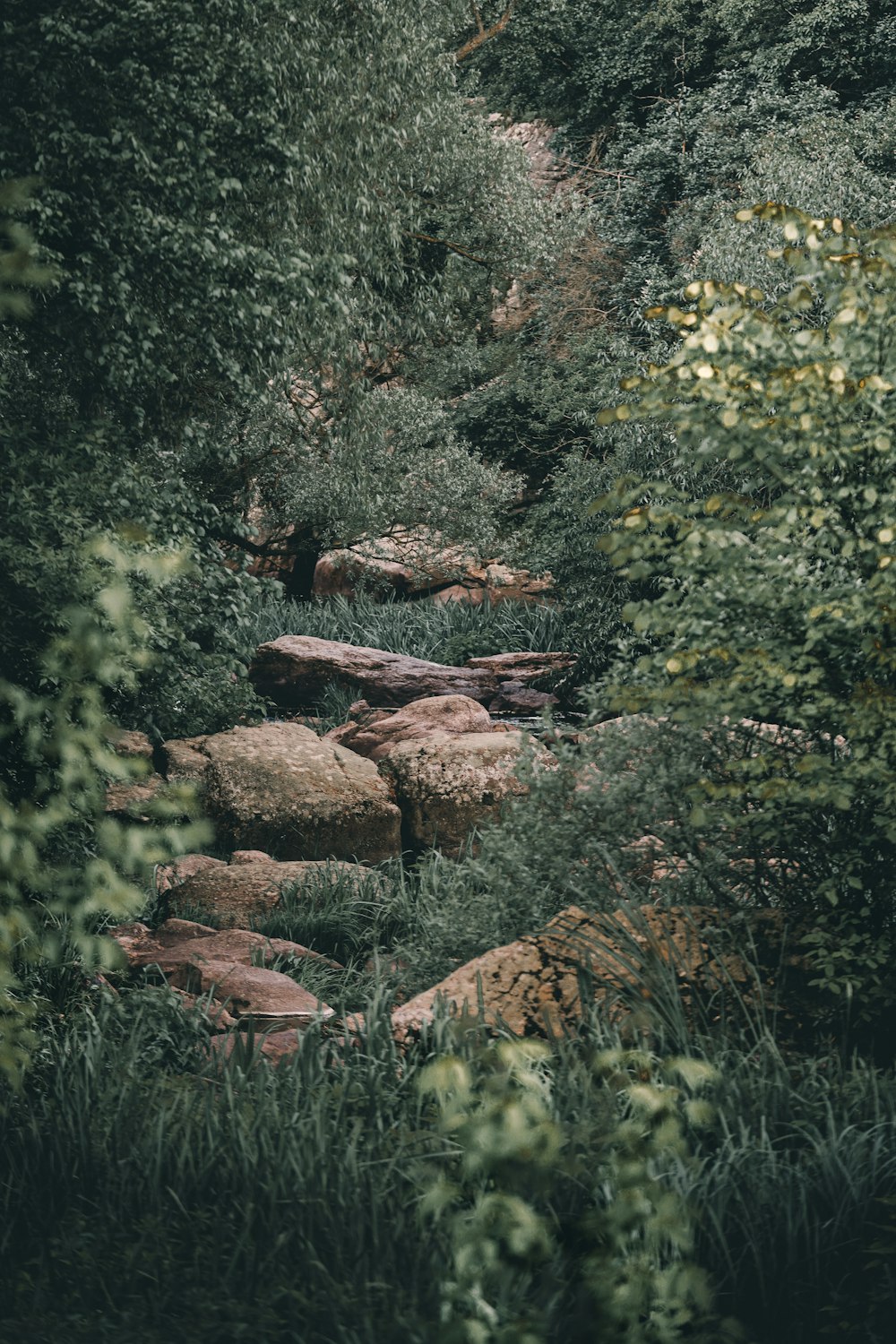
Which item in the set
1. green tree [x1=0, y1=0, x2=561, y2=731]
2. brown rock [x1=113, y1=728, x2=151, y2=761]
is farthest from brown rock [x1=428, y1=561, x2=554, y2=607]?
brown rock [x1=113, y1=728, x2=151, y2=761]

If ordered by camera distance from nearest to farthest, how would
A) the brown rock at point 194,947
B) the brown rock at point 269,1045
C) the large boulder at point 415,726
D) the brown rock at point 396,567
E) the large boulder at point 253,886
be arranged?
the brown rock at point 269,1045
the brown rock at point 194,947
the large boulder at point 253,886
the large boulder at point 415,726
the brown rock at point 396,567

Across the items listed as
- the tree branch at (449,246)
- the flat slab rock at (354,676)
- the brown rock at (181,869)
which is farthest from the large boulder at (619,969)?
the tree branch at (449,246)

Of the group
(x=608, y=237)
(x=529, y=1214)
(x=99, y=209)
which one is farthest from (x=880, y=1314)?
(x=608, y=237)

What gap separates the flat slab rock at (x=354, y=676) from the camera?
40.0ft

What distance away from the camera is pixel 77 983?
510 cm

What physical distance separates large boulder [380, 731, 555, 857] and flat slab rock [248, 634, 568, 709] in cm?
356

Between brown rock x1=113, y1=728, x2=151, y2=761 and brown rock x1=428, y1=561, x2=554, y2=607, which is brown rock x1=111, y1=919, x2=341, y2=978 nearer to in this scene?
brown rock x1=113, y1=728, x2=151, y2=761

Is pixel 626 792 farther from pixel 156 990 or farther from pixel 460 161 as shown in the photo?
pixel 460 161

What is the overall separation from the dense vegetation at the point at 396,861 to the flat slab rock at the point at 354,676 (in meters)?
1.68

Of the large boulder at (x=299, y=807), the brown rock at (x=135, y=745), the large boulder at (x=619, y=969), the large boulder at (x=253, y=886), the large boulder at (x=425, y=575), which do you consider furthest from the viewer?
the large boulder at (x=425, y=575)

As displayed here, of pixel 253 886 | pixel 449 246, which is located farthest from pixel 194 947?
pixel 449 246

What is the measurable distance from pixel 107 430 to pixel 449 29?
6.25 m

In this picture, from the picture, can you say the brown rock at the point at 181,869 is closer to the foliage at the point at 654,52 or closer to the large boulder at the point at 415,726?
the large boulder at the point at 415,726

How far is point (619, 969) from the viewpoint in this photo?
432 centimetres
